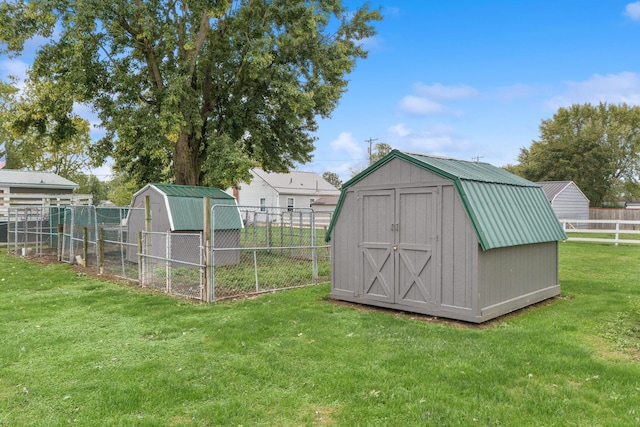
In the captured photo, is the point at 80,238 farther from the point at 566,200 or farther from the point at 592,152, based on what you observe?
the point at 592,152

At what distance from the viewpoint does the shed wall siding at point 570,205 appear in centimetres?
2669

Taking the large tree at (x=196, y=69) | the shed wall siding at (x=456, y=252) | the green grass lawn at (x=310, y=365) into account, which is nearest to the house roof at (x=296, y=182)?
the large tree at (x=196, y=69)

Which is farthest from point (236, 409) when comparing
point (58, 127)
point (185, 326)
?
point (58, 127)

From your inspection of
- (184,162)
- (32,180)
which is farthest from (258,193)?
(184,162)

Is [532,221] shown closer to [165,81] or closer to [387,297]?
[387,297]

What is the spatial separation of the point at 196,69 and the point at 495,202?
42.8ft

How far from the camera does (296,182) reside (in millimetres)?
41031

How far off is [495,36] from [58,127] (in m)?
17.1

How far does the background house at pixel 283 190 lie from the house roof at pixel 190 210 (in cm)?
2323

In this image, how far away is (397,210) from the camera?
284 inches

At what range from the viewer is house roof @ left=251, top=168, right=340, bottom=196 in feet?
127

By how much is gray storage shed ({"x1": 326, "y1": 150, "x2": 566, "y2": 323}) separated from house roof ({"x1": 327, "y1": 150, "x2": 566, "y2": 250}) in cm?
2

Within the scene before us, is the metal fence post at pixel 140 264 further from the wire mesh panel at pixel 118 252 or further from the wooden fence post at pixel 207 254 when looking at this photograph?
the wooden fence post at pixel 207 254

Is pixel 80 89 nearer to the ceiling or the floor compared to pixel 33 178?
nearer to the ceiling
